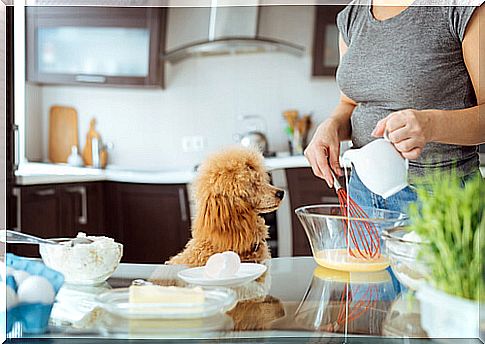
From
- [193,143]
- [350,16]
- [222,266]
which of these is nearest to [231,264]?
[222,266]

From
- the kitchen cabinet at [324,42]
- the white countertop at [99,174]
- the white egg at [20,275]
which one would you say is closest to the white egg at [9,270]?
the white egg at [20,275]

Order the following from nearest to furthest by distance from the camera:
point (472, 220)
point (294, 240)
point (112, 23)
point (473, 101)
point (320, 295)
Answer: point (472, 220), point (320, 295), point (473, 101), point (294, 240), point (112, 23)

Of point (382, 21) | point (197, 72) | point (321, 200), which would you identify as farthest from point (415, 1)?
point (197, 72)

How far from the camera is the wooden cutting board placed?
10.1 feet

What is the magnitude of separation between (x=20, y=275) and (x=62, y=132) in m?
2.22

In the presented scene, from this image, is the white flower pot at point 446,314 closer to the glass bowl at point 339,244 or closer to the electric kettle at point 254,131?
the glass bowl at point 339,244

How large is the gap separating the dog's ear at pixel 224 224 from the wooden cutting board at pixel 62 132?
1874mm

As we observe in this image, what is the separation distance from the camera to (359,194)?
1291 mm

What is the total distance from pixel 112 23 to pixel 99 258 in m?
2.13

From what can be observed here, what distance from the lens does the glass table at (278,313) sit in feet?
2.88

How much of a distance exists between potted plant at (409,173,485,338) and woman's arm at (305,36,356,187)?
1.42ft

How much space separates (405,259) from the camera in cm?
92

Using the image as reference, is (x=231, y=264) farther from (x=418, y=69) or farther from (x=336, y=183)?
(x=418, y=69)

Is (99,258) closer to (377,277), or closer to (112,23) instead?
(377,277)
